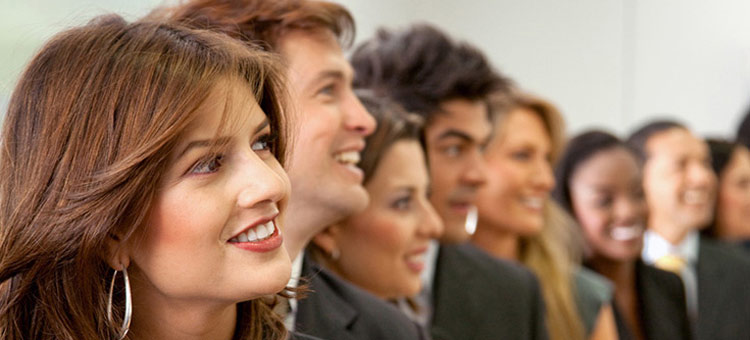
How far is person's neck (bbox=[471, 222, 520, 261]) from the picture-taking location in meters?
3.32

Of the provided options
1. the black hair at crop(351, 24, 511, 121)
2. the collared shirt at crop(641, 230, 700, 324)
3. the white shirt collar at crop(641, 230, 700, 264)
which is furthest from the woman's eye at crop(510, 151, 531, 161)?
the white shirt collar at crop(641, 230, 700, 264)

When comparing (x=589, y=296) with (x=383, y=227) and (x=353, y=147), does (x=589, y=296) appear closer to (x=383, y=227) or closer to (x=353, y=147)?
(x=383, y=227)

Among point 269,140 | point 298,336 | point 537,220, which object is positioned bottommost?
point 537,220

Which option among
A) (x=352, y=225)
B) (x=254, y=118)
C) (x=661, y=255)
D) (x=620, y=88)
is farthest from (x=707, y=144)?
(x=254, y=118)

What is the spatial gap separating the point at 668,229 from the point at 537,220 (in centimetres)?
109

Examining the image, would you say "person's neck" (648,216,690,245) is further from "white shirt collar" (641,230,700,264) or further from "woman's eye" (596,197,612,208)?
"woman's eye" (596,197,612,208)

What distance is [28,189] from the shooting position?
142 centimetres

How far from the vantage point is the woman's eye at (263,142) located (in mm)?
1550

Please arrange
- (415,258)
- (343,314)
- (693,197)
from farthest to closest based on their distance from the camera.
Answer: (693,197), (415,258), (343,314)

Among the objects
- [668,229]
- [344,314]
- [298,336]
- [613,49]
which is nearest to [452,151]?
[344,314]

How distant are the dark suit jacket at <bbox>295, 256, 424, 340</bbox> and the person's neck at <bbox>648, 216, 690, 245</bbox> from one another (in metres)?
2.26

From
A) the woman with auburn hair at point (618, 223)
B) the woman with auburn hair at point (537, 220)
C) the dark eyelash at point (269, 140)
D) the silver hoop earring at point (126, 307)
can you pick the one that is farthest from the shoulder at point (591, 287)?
the silver hoop earring at point (126, 307)

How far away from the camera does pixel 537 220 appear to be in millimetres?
3316

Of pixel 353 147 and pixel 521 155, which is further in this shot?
pixel 521 155
